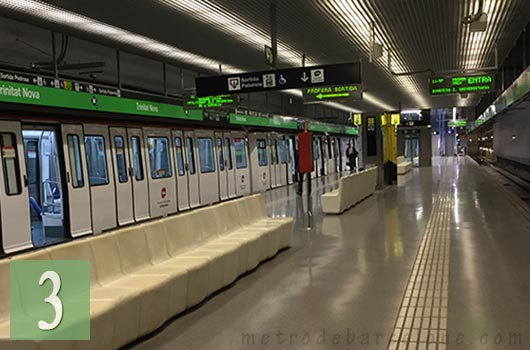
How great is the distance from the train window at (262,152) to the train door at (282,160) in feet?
4.68

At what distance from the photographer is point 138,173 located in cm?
1087

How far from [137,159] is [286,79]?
3.92 meters

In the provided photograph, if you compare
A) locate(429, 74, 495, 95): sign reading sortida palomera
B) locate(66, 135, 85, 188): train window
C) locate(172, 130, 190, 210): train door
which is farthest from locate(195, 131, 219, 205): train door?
locate(429, 74, 495, 95): sign reading sortida palomera

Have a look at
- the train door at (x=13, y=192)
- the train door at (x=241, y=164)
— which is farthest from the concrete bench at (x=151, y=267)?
the train door at (x=241, y=164)

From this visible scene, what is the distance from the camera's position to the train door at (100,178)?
9328 mm

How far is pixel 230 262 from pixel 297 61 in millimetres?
8398

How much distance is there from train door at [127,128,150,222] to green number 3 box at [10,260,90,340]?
6.58m

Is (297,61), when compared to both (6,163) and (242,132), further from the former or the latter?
(6,163)

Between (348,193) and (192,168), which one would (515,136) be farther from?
(192,168)

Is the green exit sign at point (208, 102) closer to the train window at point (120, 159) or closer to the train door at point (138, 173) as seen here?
the train door at point (138, 173)

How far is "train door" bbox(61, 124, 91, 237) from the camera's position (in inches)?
344

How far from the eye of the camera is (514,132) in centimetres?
2125

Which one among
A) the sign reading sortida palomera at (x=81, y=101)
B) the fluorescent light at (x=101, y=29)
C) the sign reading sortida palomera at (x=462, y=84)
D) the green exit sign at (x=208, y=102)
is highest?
the fluorescent light at (x=101, y=29)

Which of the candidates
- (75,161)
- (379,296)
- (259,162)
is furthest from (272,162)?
(379,296)
